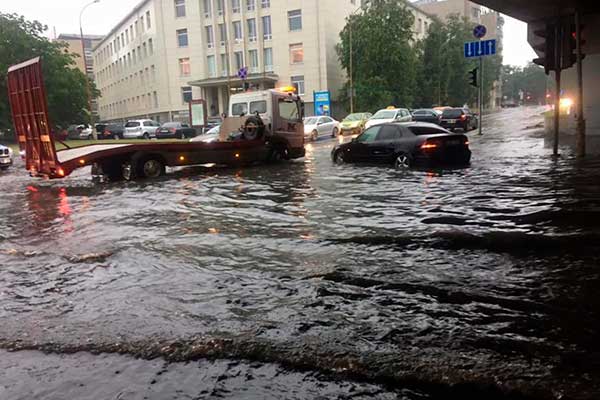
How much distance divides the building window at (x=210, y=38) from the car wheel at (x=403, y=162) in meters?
48.6

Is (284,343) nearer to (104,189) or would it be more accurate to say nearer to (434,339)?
(434,339)

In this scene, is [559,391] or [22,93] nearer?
[559,391]

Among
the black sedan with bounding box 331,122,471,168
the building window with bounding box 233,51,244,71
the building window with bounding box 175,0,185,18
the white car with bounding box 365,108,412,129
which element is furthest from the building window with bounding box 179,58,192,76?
the black sedan with bounding box 331,122,471,168

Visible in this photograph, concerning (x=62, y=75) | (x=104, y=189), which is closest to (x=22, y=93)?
(x=104, y=189)

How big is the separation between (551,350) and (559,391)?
0.56 meters

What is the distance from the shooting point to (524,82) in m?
142

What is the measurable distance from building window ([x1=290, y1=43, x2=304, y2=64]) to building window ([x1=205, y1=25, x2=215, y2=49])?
9.86m

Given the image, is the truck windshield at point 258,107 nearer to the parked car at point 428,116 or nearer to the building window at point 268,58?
the parked car at point 428,116

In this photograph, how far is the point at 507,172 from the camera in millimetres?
12938

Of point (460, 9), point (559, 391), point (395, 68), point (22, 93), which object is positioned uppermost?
point (460, 9)

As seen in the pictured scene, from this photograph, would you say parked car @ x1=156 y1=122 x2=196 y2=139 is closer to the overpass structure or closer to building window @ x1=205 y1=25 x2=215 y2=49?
building window @ x1=205 y1=25 x2=215 y2=49

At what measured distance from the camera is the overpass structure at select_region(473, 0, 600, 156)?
1397 cm

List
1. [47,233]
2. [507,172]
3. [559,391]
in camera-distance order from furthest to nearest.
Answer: [507,172] < [47,233] < [559,391]

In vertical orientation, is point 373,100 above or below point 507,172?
above
